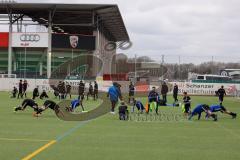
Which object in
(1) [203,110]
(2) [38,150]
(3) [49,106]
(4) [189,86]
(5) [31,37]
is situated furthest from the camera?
(5) [31,37]

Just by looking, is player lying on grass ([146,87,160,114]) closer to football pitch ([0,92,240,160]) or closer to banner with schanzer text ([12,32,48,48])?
football pitch ([0,92,240,160])

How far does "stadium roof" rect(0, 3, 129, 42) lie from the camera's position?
5638cm

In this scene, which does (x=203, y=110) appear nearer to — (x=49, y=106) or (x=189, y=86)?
(x=49, y=106)

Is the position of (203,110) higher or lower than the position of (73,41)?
lower

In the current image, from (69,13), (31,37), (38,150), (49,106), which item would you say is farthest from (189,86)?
(38,150)

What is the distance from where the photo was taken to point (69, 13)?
2367 inches

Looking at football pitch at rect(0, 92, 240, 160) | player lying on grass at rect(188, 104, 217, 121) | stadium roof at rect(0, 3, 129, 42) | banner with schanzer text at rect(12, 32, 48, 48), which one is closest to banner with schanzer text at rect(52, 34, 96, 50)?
banner with schanzer text at rect(12, 32, 48, 48)

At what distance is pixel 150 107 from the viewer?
2409 cm

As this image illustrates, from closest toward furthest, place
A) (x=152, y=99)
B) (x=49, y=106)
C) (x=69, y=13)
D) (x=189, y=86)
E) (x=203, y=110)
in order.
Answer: (x=203, y=110) → (x=49, y=106) → (x=152, y=99) → (x=189, y=86) → (x=69, y=13)

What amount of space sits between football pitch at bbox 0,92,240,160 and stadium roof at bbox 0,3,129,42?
39.1m

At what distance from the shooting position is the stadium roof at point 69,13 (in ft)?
185

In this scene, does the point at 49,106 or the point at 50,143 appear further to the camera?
the point at 49,106

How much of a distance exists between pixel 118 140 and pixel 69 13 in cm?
4852

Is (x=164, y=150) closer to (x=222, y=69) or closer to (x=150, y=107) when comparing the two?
(x=150, y=107)
